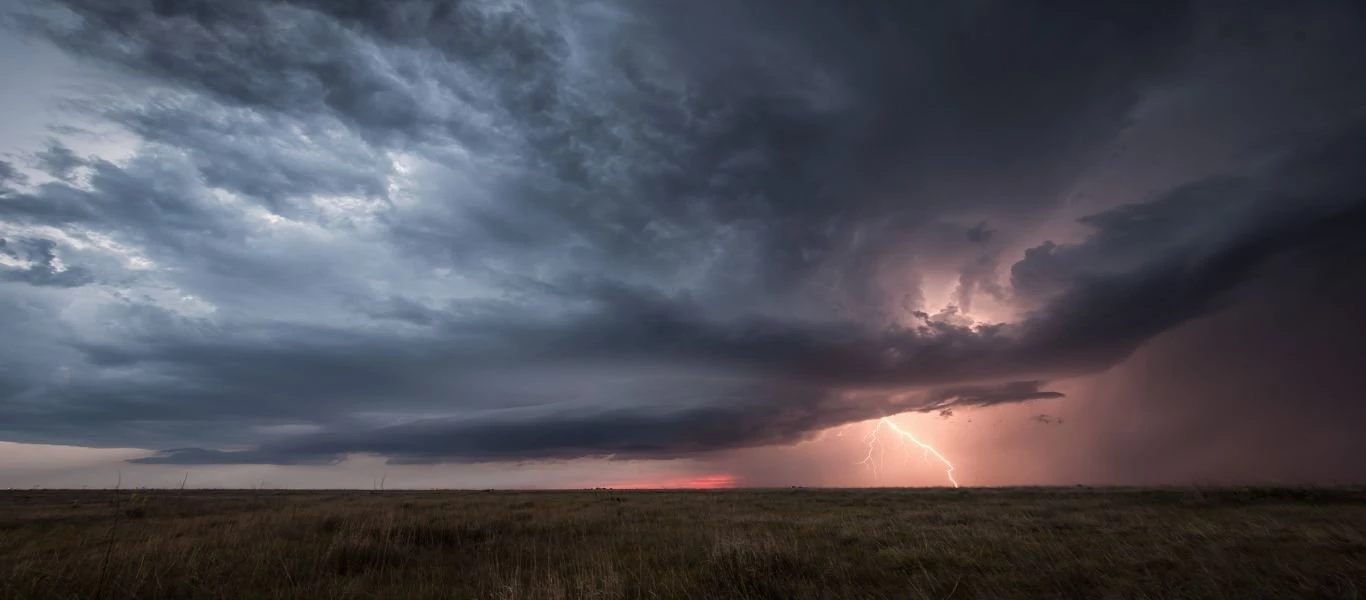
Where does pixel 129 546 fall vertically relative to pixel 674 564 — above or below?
above

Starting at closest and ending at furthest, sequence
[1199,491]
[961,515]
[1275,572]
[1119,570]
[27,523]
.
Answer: [1275,572]
[1119,570]
[961,515]
[27,523]
[1199,491]

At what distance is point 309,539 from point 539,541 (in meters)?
6.02

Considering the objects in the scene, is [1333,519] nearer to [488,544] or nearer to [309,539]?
[488,544]

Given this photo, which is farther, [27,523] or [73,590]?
[27,523]

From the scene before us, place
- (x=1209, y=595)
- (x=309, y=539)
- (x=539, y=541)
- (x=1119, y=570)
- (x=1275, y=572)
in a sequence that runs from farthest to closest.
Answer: (x=539, y=541), (x=309, y=539), (x=1119, y=570), (x=1275, y=572), (x=1209, y=595)

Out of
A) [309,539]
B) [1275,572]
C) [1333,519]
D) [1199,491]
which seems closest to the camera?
[1275,572]

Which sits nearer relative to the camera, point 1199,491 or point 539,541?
point 539,541

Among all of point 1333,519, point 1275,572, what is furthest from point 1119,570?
point 1333,519

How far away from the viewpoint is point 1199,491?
3606 cm

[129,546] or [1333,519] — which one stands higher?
[129,546]

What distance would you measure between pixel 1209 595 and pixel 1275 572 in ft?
10.7

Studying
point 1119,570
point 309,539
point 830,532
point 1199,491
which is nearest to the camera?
point 1119,570

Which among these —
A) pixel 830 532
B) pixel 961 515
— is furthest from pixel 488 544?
pixel 961 515

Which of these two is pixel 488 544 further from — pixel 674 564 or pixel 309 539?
pixel 674 564
